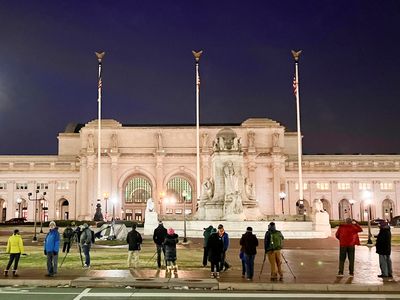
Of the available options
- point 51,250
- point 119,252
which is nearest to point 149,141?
point 119,252

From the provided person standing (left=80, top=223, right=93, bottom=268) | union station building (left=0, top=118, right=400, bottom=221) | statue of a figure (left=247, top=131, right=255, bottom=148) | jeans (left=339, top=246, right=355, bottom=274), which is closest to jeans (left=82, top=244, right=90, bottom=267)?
person standing (left=80, top=223, right=93, bottom=268)

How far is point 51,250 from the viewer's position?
21.7 metres

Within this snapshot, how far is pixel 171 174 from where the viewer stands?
120438 mm

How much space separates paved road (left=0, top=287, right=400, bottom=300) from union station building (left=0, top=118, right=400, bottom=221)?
99421 mm

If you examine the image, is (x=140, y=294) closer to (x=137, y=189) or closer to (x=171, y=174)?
(x=171, y=174)

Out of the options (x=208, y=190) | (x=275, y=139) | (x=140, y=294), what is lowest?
(x=140, y=294)

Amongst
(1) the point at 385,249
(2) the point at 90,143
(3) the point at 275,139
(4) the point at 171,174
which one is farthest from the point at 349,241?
(2) the point at 90,143

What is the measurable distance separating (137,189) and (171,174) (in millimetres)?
10595

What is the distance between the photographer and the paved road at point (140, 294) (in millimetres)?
17141

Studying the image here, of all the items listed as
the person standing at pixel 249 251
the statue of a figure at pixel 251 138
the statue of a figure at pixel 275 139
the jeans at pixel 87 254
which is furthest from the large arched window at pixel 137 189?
the person standing at pixel 249 251

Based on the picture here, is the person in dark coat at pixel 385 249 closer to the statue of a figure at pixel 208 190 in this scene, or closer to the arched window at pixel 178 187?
the statue of a figure at pixel 208 190

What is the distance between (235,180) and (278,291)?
31.3 m

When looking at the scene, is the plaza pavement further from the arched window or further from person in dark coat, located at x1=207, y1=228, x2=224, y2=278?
the arched window

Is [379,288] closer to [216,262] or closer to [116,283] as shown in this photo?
[216,262]
